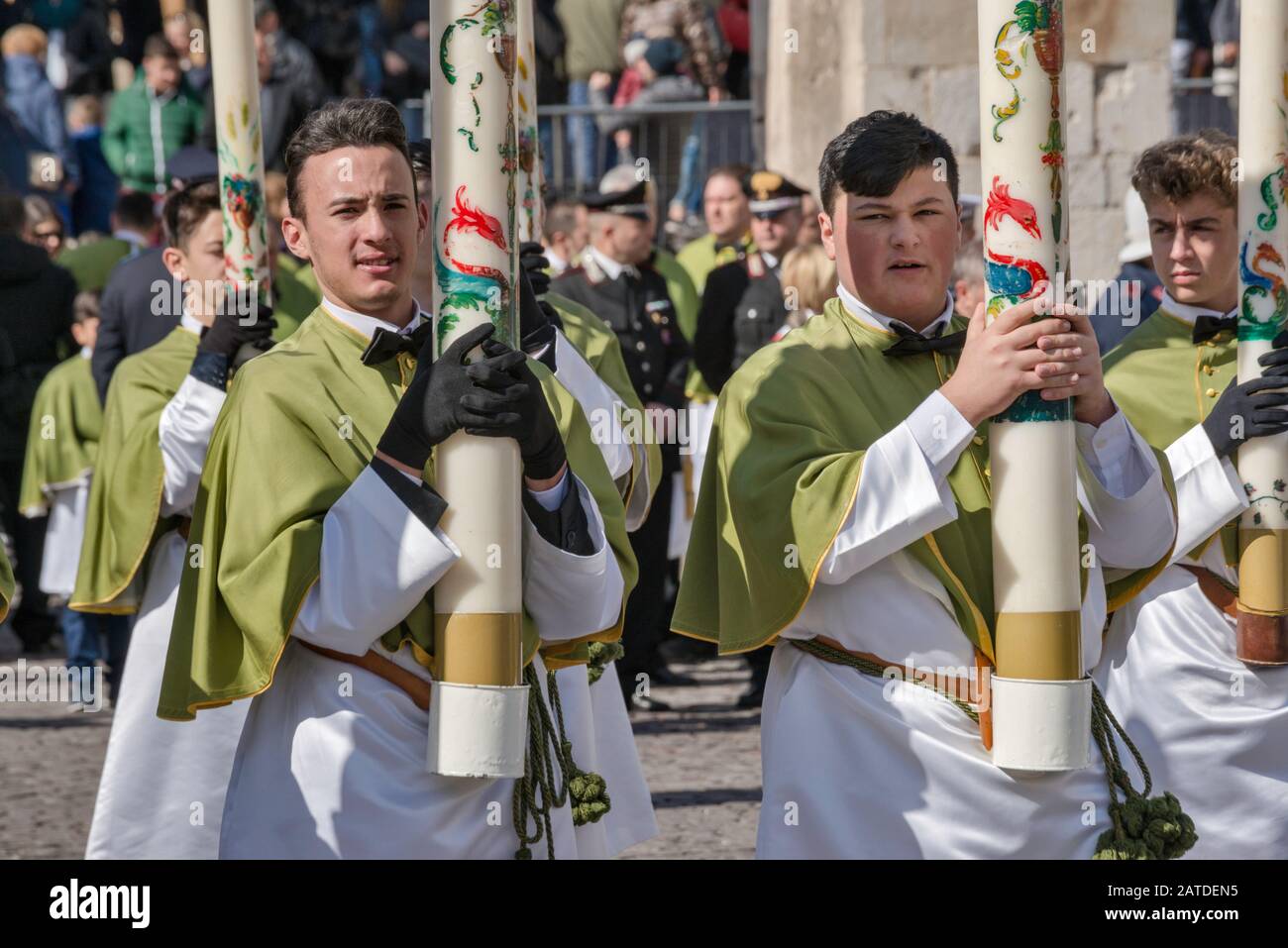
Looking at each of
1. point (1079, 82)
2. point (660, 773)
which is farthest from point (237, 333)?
point (1079, 82)

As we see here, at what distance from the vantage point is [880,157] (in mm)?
3908

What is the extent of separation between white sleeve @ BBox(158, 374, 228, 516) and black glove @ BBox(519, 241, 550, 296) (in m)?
0.80

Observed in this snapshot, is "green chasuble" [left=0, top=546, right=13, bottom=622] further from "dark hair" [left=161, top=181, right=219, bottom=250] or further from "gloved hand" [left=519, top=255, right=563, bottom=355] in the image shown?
"dark hair" [left=161, top=181, right=219, bottom=250]

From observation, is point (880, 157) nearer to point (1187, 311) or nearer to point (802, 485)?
point (802, 485)

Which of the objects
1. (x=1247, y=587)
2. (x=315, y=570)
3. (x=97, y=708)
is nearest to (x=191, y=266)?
(x=315, y=570)

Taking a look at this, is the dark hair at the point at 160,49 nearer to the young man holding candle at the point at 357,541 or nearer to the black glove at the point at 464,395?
the young man holding candle at the point at 357,541

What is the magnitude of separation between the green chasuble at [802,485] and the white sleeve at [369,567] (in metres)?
0.68

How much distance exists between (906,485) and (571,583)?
58cm

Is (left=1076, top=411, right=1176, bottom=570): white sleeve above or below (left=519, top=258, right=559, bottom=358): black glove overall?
below

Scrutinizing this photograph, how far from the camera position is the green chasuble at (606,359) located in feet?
17.7

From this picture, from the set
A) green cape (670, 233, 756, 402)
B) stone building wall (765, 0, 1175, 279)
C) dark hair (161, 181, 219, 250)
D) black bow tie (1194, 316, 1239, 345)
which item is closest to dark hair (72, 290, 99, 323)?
green cape (670, 233, 756, 402)

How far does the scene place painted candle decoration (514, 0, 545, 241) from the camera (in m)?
4.99
